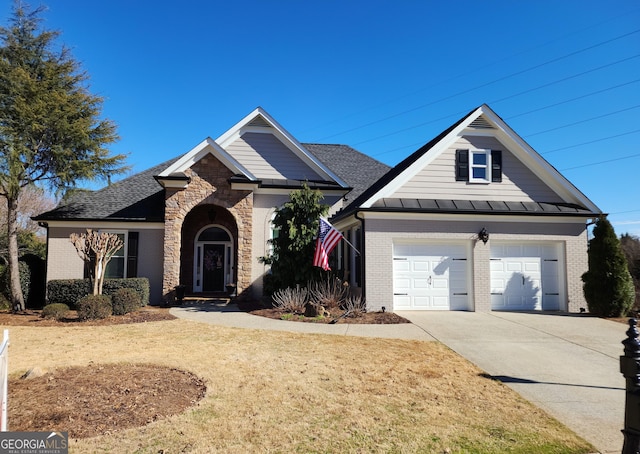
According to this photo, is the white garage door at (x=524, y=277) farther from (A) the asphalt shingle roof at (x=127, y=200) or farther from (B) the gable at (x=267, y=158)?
(B) the gable at (x=267, y=158)

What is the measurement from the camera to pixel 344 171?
23047 millimetres

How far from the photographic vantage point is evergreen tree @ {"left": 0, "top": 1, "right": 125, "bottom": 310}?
14.3 meters

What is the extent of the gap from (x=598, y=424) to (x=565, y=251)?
35.3ft

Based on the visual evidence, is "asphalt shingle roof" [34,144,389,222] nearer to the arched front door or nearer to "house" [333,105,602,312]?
the arched front door

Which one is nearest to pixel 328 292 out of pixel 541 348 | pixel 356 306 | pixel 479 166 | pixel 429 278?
pixel 356 306

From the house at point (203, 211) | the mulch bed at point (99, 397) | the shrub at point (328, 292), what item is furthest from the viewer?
the house at point (203, 211)

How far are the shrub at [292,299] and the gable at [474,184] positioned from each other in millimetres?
4671

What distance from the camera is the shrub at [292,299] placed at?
42.4ft

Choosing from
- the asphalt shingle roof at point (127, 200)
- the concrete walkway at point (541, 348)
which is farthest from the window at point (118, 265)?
the concrete walkway at point (541, 348)

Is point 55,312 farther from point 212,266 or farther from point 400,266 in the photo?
point 400,266

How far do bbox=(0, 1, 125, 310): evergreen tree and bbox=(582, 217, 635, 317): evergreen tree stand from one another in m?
18.6

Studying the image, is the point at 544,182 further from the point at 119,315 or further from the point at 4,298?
the point at 4,298

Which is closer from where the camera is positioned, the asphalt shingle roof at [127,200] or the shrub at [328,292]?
the shrub at [328,292]

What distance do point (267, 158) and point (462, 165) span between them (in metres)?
8.69
